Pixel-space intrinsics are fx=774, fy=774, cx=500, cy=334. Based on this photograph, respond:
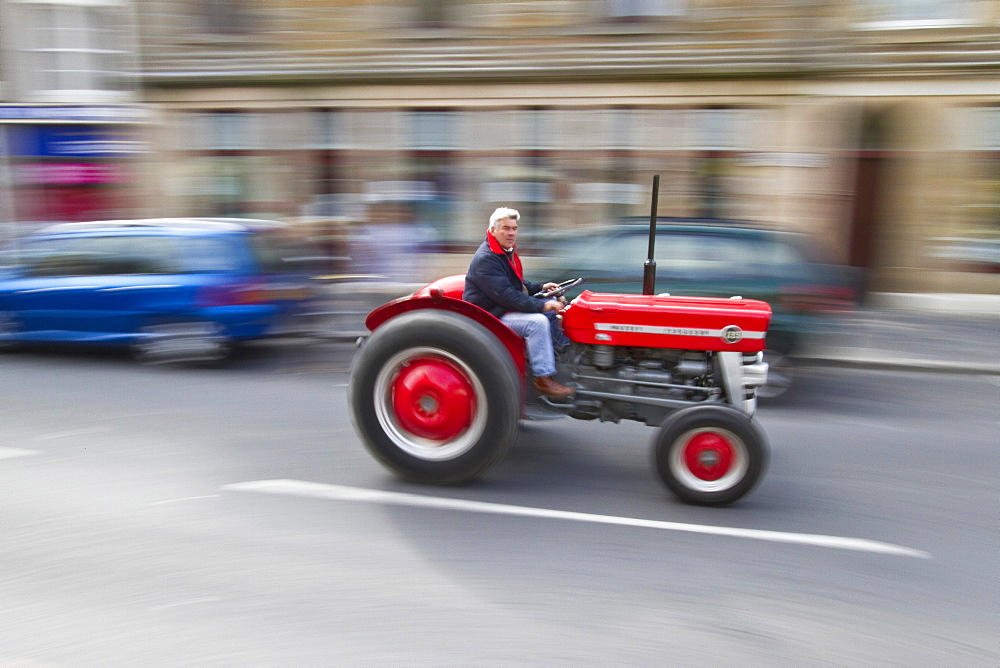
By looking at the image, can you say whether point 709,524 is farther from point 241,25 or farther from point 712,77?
point 241,25

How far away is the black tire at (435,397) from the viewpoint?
4367 millimetres

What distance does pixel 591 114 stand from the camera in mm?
13297

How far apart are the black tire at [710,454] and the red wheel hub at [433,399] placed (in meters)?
1.12

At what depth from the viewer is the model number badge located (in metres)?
4.40

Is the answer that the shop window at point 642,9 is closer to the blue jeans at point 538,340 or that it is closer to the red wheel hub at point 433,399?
the blue jeans at point 538,340

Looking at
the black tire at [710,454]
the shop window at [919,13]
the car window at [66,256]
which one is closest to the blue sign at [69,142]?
the car window at [66,256]

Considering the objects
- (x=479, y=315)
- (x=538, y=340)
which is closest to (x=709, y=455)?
(x=538, y=340)

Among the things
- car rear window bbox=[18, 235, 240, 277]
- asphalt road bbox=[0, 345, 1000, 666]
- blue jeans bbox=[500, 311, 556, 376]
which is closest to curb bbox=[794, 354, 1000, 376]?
asphalt road bbox=[0, 345, 1000, 666]

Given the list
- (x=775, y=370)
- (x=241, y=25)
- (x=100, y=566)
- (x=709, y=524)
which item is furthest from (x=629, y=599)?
(x=241, y=25)

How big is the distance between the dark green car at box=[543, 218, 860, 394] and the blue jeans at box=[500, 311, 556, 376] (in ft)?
8.67

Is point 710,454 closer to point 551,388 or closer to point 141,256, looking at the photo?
point 551,388

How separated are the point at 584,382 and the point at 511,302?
683 millimetres

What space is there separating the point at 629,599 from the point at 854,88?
11.2 m

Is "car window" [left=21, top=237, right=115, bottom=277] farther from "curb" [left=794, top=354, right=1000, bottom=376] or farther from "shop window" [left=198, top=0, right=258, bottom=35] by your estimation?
"shop window" [left=198, top=0, right=258, bottom=35]
